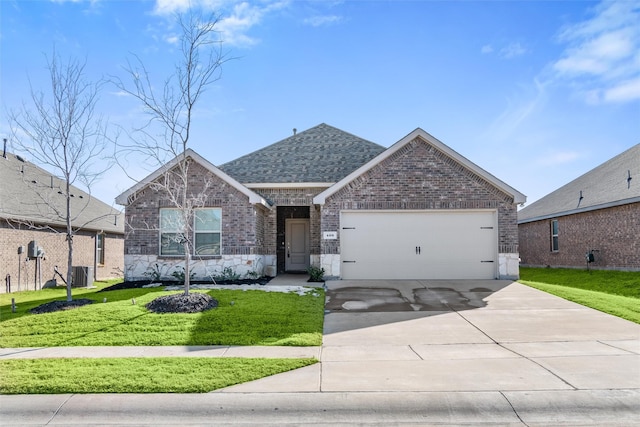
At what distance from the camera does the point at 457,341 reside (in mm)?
8719

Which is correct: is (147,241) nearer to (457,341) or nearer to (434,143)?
(434,143)

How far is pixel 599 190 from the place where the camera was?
70.3ft

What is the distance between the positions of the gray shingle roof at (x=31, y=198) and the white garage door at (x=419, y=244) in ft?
26.2

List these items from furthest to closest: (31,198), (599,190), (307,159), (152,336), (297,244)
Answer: (599,190), (297,244), (307,159), (31,198), (152,336)

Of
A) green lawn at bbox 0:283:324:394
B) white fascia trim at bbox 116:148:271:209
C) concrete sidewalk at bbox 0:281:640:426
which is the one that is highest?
white fascia trim at bbox 116:148:271:209

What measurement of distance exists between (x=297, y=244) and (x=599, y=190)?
14.1m

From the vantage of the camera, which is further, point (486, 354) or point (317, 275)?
point (317, 275)

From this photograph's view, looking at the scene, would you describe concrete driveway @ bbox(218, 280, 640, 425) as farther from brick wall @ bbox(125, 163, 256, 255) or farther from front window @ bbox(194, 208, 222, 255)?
front window @ bbox(194, 208, 222, 255)

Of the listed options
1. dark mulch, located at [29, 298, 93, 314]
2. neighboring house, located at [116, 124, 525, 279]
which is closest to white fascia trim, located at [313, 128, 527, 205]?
neighboring house, located at [116, 124, 525, 279]

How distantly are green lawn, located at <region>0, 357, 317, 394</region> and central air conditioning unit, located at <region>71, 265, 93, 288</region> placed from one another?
496 inches

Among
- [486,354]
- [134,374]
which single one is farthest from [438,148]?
[134,374]

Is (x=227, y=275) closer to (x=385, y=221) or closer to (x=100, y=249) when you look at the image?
(x=385, y=221)

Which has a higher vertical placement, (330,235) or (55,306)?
(330,235)

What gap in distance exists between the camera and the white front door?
2002 centimetres
